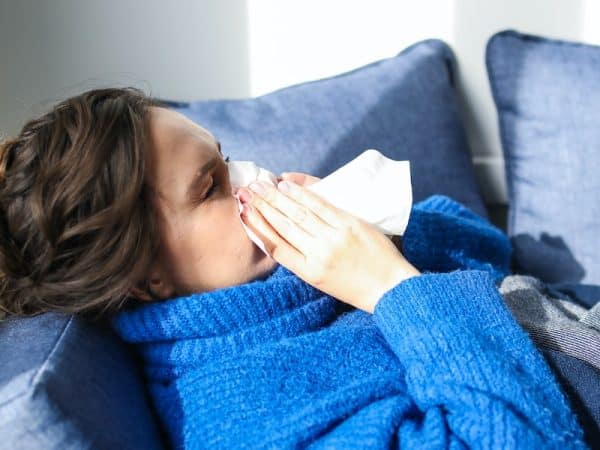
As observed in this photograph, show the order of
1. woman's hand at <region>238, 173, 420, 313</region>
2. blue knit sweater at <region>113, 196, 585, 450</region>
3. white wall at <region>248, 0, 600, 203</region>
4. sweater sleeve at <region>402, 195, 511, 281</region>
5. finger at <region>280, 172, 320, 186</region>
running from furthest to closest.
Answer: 1. white wall at <region>248, 0, 600, 203</region>
2. sweater sleeve at <region>402, 195, 511, 281</region>
3. finger at <region>280, 172, 320, 186</region>
4. woman's hand at <region>238, 173, 420, 313</region>
5. blue knit sweater at <region>113, 196, 585, 450</region>

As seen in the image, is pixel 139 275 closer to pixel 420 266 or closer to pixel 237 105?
pixel 420 266

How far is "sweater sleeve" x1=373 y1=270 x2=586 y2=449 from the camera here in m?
0.78

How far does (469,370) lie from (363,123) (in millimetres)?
704

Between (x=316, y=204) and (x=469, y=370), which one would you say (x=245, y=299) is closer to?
(x=316, y=204)

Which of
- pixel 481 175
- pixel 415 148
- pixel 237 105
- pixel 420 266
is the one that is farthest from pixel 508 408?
pixel 481 175

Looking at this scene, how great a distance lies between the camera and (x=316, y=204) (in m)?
0.96

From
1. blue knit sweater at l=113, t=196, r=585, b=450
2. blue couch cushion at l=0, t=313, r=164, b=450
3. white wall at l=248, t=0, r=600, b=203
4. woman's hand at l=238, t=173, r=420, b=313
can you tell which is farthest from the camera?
white wall at l=248, t=0, r=600, b=203

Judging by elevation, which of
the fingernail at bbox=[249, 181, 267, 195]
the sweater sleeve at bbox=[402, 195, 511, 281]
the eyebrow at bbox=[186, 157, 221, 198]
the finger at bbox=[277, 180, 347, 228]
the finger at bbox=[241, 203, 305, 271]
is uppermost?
the eyebrow at bbox=[186, 157, 221, 198]

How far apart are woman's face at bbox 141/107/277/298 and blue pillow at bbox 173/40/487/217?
0.36 m

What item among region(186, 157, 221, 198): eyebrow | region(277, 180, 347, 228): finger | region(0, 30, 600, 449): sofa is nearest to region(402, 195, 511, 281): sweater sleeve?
region(0, 30, 600, 449): sofa

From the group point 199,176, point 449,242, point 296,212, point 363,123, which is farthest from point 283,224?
point 363,123

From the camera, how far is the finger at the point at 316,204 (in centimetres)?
95

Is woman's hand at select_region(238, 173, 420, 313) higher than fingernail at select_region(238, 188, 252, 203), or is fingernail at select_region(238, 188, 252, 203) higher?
fingernail at select_region(238, 188, 252, 203)

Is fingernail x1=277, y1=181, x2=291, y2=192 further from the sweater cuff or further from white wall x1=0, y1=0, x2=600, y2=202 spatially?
white wall x1=0, y1=0, x2=600, y2=202
